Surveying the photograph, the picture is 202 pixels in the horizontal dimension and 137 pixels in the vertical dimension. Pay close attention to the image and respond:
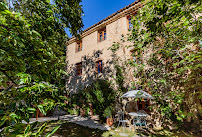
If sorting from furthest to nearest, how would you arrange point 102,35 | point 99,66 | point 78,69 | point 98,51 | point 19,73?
point 78,69 < point 102,35 < point 98,51 < point 99,66 < point 19,73

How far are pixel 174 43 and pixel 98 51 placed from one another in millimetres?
5918

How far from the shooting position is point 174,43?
14.2 ft

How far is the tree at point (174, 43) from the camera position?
1643 millimetres

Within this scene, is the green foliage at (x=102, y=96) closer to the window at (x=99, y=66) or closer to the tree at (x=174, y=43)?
the window at (x=99, y=66)

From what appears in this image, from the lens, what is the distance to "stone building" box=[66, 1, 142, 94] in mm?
7938

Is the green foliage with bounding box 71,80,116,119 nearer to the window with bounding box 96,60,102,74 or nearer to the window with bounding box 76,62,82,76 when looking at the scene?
the window with bounding box 96,60,102,74

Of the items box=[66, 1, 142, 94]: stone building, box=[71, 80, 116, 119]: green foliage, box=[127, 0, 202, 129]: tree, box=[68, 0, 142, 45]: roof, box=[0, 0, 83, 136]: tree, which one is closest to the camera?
box=[0, 0, 83, 136]: tree

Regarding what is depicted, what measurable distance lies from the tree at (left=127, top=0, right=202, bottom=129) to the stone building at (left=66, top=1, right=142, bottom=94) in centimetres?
291

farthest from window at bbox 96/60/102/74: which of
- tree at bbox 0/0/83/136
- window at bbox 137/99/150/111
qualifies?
tree at bbox 0/0/83/136

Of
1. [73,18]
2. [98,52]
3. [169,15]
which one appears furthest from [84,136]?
[98,52]

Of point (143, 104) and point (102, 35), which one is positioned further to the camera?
point (102, 35)

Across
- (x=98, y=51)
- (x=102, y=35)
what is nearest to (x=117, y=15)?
(x=102, y=35)

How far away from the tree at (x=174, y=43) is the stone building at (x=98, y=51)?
291 cm

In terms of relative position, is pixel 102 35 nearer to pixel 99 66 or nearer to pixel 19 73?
pixel 99 66
